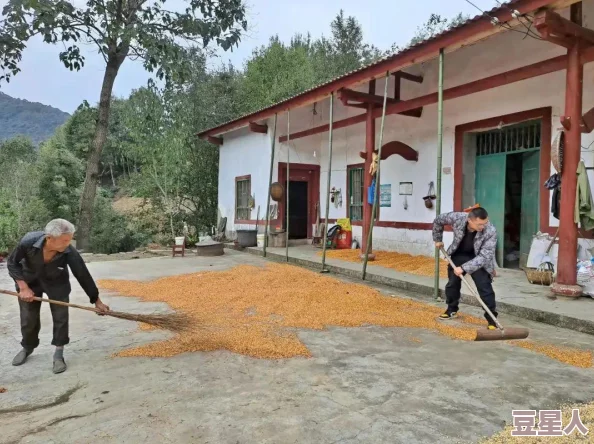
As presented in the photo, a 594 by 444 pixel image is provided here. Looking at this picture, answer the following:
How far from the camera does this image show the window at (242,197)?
13141 millimetres

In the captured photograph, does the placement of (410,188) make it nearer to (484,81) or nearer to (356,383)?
(484,81)

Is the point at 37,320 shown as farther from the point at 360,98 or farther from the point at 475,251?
the point at 360,98

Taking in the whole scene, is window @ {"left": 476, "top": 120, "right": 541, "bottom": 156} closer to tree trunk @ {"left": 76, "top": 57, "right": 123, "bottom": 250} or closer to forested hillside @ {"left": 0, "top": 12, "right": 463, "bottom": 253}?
forested hillside @ {"left": 0, "top": 12, "right": 463, "bottom": 253}

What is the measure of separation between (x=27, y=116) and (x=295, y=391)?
138731 millimetres

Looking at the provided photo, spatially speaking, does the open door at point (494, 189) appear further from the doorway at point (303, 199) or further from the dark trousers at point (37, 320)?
the dark trousers at point (37, 320)

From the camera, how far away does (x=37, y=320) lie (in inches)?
141

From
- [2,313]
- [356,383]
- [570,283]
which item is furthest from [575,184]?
[2,313]

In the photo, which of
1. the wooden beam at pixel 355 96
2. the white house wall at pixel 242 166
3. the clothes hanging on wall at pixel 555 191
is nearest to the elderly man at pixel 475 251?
the clothes hanging on wall at pixel 555 191

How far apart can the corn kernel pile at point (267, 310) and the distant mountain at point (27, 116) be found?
11631cm

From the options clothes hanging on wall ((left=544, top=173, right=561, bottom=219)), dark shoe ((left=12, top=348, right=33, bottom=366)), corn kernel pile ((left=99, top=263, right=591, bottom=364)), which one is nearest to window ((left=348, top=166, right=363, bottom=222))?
corn kernel pile ((left=99, top=263, right=591, bottom=364))

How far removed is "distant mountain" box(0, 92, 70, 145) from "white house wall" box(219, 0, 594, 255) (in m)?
112

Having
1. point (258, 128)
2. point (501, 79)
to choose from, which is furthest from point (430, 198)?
point (258, 128)

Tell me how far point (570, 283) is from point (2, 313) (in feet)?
22.4

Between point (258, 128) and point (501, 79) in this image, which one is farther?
point (258, 128)
